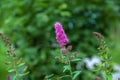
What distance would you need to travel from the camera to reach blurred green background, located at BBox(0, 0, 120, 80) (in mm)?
4008

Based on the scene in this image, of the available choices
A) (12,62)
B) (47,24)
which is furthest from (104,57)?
(47,24)

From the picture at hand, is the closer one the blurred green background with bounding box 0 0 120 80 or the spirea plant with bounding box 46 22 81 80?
the spirea plant with bounding box 46 22 81 80

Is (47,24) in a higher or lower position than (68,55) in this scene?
higher

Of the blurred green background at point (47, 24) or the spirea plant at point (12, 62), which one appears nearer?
the spirea plant at point (12, 62)

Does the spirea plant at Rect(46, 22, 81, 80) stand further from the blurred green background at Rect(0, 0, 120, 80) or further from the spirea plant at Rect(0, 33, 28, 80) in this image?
the blurred green background at Rect(0, 0, 120, 80)

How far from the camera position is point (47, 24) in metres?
4.11

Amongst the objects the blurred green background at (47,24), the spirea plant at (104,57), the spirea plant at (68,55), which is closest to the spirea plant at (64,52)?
the spirea plant at (68,55)

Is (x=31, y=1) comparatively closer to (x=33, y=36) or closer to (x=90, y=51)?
(x=33, y=36)

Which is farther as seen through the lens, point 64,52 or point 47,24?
point 47,24

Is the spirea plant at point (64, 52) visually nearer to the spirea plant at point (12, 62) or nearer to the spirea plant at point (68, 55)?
the spirea plant at point (68, 55)

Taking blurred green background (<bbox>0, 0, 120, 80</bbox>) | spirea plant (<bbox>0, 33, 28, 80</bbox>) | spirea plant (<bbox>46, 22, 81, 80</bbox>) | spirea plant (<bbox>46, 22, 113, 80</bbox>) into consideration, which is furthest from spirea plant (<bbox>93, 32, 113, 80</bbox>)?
blurred green background (<bbox>0, 0, 120, 80</bbox>)

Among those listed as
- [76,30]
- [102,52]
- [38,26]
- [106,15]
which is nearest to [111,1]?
[106,15]

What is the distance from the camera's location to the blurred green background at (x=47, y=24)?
4.01 m

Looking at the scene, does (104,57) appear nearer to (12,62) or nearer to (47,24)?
(12,62)
